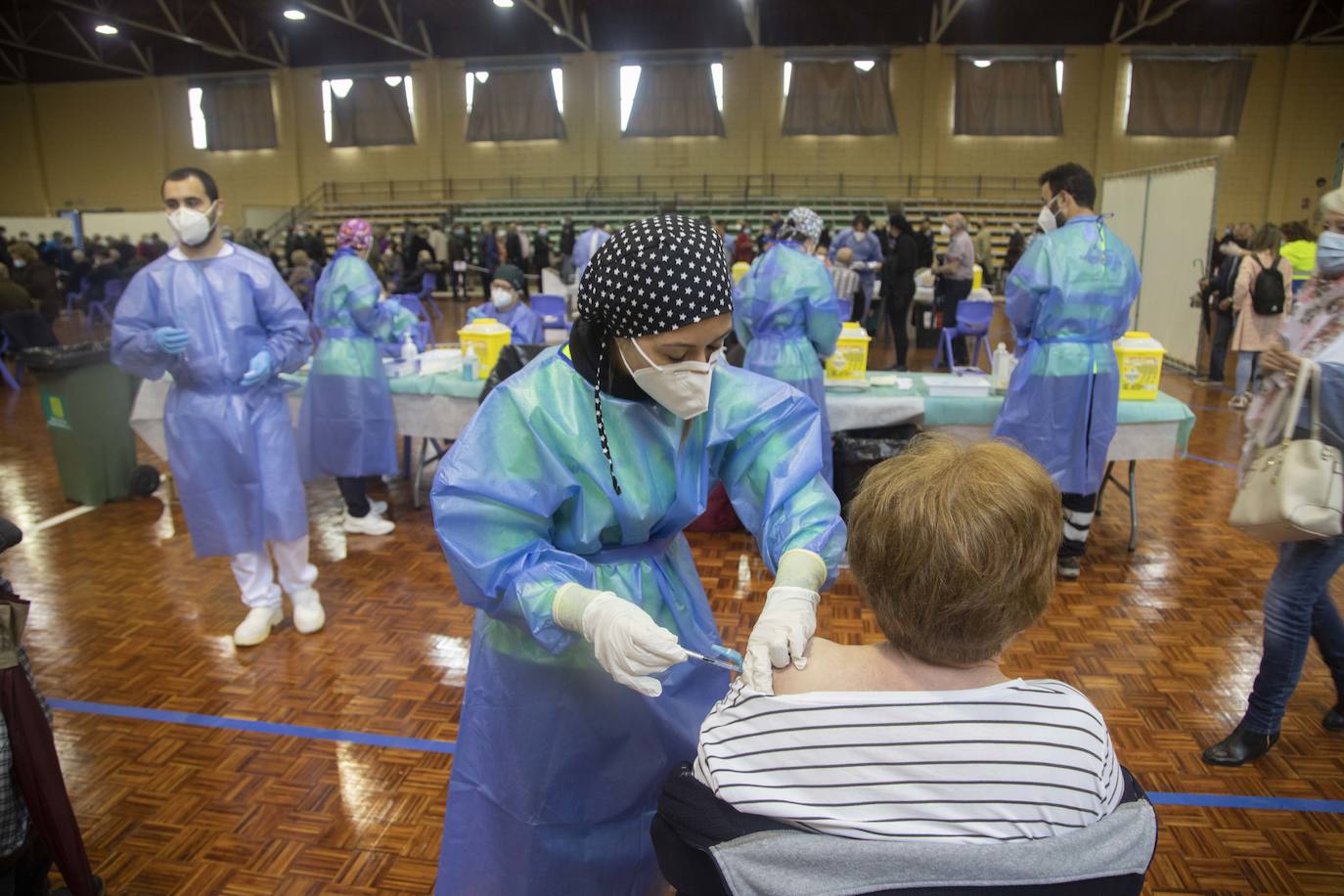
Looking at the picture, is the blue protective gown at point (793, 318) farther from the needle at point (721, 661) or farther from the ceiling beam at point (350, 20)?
the ceiling beam at point (350, 20)

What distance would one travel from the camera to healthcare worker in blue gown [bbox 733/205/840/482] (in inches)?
153

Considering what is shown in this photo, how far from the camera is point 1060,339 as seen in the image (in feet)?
11.1

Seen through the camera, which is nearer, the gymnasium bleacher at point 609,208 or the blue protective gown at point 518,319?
the blue protective gown at point 518,319

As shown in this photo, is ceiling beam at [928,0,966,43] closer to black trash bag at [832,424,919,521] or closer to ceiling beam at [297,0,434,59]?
ceiling beam at [297,0,434,59]

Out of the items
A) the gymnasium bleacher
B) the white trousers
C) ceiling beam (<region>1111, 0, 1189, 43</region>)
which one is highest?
ceiling beam (<region>1111, 0, 1189, 43</region>)

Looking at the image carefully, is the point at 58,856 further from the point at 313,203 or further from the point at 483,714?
the point at 313,203

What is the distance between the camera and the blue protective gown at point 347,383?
3941mm

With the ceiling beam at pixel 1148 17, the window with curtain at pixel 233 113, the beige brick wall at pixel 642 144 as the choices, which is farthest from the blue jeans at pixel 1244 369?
the window with curtain at pixel 233 113

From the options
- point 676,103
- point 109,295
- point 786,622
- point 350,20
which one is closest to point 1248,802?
point 786,622

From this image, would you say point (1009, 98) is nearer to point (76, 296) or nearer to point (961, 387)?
point (961, 387)

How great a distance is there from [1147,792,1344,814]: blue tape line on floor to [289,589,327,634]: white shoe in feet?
8.80

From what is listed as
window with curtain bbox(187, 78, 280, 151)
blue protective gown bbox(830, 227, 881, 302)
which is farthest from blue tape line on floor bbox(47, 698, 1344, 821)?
window with curtain bbox(187, 78, 280, 151)

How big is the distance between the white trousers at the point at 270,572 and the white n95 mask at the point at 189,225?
103 cm

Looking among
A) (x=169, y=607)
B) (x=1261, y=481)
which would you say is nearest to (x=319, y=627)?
(x=169, y=607)
